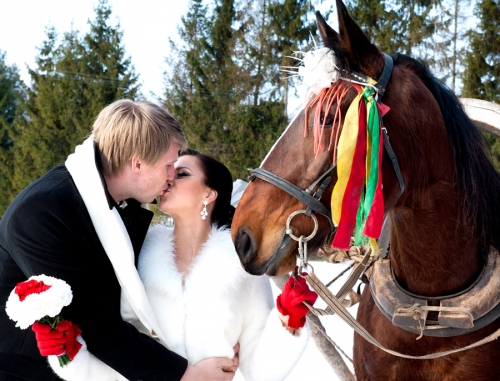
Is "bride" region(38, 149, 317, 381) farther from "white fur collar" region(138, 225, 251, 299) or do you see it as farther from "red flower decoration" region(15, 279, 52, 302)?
"red flower decoration" region(15, 279, 52, 302)

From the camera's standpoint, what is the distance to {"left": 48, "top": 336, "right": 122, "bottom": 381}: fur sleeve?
183 centimetres

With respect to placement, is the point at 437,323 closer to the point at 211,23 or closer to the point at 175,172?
the point at 175,172

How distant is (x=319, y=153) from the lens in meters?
1.71

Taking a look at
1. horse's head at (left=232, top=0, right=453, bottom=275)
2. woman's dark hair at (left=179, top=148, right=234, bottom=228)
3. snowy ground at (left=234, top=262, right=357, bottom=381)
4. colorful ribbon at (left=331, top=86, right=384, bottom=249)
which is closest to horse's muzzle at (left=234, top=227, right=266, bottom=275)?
horse's head at (left=232, top=0, right=453, bottom=275)

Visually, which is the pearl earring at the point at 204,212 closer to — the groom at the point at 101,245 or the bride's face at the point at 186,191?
the bride's face at the point at 186,191

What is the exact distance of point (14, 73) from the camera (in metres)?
26.4

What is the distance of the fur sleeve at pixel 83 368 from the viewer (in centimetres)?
183

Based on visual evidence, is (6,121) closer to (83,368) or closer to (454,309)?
(83,368)

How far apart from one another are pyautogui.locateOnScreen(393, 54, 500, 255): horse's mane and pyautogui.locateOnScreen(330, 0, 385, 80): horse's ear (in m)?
0.18

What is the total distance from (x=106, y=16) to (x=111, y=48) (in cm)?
109

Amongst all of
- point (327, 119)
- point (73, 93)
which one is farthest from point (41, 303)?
point (73, 93)

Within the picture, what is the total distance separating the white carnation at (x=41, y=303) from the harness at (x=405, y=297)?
657mm

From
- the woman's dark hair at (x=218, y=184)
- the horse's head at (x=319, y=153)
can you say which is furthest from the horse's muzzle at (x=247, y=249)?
the woman's dark hair at (x=218, y=184)

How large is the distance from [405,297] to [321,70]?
0.82 m
